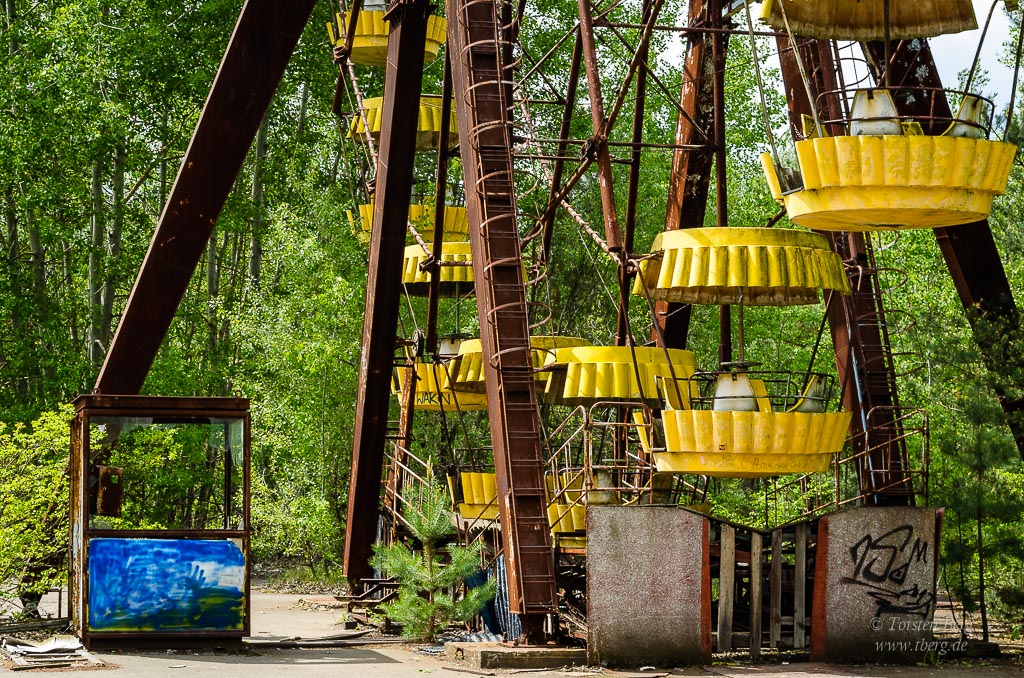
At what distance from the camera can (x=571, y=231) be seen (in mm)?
37625

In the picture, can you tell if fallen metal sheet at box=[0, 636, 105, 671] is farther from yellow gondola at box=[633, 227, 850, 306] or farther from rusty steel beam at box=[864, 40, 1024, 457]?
rusty steel beam at box=[864, 40, 1024, 457]

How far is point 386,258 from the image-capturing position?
2039cm

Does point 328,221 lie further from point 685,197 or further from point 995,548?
point 995,548

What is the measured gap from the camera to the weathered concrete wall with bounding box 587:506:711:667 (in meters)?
14.5

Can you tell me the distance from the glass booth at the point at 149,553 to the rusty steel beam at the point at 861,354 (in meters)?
7.50

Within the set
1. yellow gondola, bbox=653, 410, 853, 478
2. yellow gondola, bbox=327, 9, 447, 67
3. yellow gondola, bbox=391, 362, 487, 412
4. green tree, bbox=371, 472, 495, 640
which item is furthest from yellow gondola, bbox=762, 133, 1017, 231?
yellow gondola, bbox=327, 9, 447, 67

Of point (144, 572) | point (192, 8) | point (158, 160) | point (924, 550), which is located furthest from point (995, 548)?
point (192, 8)

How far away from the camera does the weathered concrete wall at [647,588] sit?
1450 cm

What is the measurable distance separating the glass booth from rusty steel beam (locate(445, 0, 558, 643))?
2840 millimetres

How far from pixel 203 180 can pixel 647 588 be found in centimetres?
829

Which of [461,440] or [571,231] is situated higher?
[571,231]

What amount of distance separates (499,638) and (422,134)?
12.6 m
